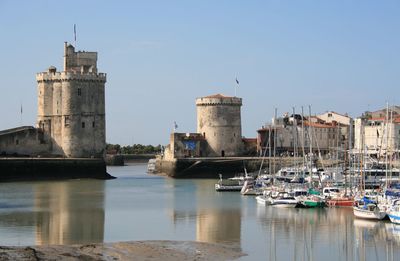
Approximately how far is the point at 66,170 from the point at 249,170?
1309 centimetres

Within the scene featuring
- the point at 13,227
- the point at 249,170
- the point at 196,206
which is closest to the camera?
the point at 13,227

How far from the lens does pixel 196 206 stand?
3878 cm

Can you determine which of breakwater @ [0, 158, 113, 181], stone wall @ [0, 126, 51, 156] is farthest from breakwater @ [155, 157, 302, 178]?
stone wall @ [0, 126, 51, 156]

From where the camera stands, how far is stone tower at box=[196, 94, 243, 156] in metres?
67.2

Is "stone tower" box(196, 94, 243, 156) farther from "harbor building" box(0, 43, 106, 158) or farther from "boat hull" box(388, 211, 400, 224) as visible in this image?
"boat hull" box(388, 211, 400, 224)

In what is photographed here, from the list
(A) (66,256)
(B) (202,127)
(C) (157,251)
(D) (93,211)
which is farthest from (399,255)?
(B) (202,127)

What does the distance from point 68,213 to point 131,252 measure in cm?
1195

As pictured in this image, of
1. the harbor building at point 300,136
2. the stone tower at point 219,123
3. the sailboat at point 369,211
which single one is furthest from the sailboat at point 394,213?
the harbor building at point 300,136

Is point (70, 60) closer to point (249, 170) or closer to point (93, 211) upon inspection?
point (249, 170)

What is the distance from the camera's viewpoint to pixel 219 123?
220 feet

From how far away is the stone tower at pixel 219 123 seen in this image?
67.2 m

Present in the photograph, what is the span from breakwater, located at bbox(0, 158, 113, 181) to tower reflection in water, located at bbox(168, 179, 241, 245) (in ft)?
31.2

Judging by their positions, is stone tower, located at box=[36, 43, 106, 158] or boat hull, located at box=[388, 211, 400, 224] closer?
boat hull, located at box=[388, 211, 400, 224]

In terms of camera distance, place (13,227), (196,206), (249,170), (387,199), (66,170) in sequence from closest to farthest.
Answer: (13,227), (387,199), (196,206), (66,170), (249,170)
